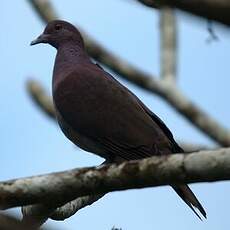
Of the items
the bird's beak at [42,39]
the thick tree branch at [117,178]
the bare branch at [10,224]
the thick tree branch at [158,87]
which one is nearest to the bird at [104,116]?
the thick tree branch at [158,87]

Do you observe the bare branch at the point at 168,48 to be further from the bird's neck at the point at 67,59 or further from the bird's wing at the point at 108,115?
the bird's neck at the point at 67,59

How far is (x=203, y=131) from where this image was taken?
3137mm

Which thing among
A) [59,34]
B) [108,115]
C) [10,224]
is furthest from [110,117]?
[10,224]

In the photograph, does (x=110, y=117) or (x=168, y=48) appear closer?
(x=168, y=48)

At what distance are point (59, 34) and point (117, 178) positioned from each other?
374 centimetres

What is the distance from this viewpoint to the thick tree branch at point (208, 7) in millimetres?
888

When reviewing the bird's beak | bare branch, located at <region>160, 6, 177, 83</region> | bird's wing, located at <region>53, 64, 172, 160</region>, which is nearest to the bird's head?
the bird's beak

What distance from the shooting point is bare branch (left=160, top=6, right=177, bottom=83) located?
354cm

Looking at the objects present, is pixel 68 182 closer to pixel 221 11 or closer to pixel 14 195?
pixel 14 195

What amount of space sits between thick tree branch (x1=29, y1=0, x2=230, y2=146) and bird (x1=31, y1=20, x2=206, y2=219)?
38 centimetres

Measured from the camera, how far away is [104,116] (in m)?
4.22

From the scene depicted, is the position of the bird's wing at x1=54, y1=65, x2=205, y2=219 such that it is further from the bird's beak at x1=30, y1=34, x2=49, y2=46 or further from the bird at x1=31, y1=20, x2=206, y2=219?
the bird's beak at x1=30, y1=34, x2=49, y2=46

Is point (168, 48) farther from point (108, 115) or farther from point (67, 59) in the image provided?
point (67, 59)

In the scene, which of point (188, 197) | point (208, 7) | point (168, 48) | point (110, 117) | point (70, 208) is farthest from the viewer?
point (110, 117)
